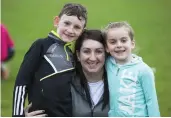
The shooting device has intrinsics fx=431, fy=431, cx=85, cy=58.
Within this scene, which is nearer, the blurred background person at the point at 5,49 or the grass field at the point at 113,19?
the blurred background person at the point at 5,49

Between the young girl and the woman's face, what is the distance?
5 cm

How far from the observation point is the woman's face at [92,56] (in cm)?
215

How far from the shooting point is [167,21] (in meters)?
5.39

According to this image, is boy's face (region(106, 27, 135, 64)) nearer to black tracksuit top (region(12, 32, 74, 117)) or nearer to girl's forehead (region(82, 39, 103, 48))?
girl's forehead (region(82, 39, 103, 48))

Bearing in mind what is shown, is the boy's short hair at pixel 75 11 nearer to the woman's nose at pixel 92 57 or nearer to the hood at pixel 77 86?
the woman's nose at pixel 92 57

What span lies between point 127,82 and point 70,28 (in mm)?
397

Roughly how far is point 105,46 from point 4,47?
1.94ft

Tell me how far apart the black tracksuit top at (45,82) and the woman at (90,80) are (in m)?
0.04

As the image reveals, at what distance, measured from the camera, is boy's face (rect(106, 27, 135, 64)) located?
2.14 meters

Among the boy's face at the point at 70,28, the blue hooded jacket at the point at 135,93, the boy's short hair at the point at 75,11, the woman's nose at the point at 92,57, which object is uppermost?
the boy's short hair at the point at 75,11

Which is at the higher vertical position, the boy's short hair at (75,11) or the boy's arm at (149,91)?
the boy's short hair at (75,11)

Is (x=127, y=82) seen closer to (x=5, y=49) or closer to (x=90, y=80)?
(x=90, y=80)

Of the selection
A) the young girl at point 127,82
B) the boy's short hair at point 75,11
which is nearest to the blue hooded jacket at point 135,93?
the young girl at point 127,82

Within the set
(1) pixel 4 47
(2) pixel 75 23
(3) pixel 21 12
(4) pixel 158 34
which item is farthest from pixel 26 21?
(1) pixel 4 47
